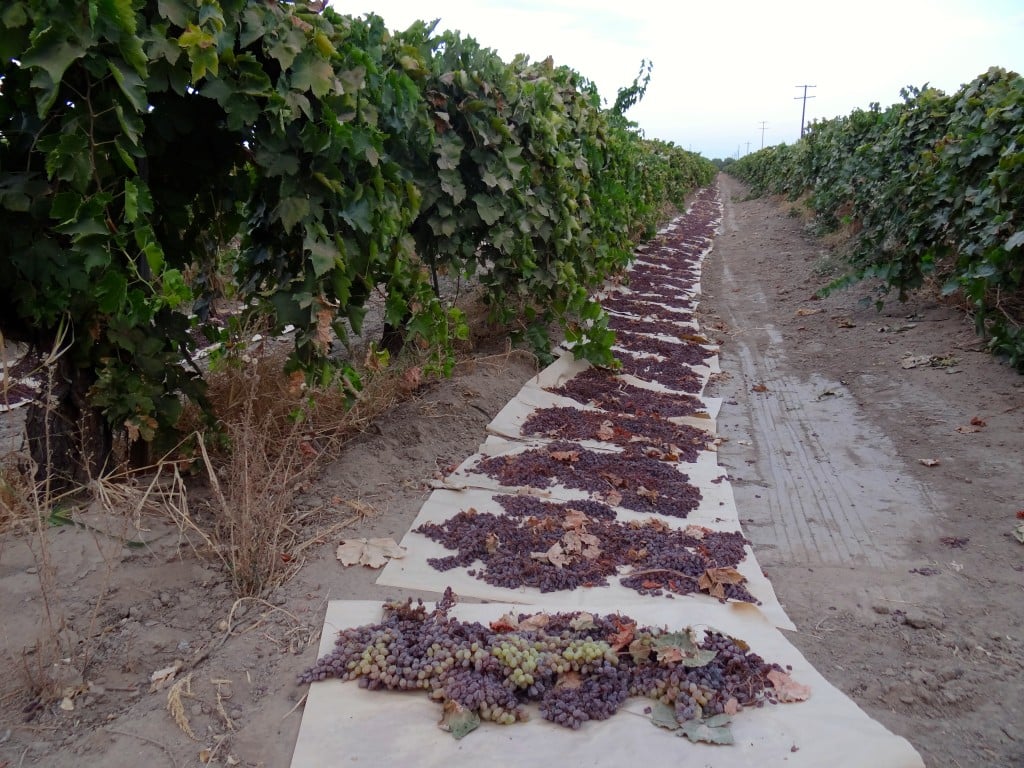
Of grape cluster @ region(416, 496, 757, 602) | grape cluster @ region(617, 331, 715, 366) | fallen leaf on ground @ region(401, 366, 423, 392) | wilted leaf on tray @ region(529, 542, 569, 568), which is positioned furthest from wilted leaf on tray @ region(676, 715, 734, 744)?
grape cluster @ region(617, 331, 715, 366)

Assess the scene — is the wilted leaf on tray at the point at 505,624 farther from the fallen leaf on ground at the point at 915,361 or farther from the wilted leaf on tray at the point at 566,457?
the fallen leaf on ground at the point at 915,361

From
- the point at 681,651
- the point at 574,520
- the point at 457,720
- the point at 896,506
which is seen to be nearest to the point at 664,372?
the point at 896,506

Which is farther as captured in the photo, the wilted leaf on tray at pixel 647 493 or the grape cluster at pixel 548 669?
the wilted leaf on tray at pixel 647 493

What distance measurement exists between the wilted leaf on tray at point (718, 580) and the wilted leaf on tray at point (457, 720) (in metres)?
1.26

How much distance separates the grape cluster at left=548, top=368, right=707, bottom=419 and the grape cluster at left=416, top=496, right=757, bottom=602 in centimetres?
197

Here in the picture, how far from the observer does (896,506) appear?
4289 mm

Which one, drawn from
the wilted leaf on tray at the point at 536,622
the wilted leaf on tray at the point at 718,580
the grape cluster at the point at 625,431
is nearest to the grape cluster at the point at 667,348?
the grape cluster at the point at 625,431

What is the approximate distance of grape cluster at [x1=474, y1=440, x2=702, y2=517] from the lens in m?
4.08

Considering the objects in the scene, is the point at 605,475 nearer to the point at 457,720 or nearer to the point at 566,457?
the point at 566,457

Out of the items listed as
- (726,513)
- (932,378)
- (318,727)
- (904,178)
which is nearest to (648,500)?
(726,513)

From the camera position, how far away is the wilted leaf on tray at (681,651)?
2.41 m

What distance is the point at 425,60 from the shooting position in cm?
466

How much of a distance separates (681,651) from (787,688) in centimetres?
35

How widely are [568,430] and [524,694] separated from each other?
2790 mm
